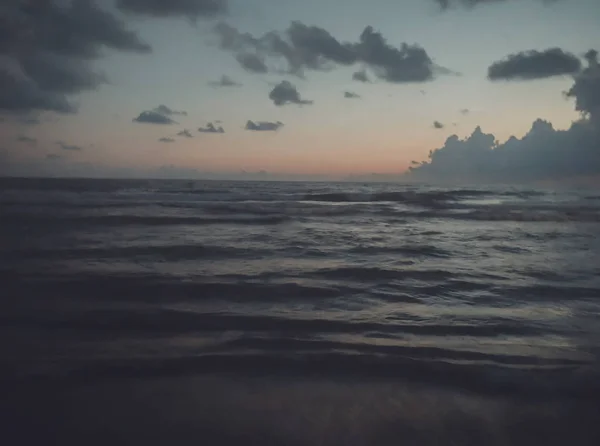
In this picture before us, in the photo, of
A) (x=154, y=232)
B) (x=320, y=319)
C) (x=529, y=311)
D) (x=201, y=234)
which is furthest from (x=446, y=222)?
(x=320, y=319)

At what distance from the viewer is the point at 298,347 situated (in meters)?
5.74

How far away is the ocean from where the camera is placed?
12.9ft

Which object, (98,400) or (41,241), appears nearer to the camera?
(98,400)

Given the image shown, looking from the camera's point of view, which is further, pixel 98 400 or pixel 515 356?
pixel 515 356

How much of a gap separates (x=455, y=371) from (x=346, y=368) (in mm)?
1296

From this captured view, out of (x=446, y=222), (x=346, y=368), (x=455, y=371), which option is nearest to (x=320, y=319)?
(x=346, y=368)

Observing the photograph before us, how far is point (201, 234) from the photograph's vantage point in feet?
59.5

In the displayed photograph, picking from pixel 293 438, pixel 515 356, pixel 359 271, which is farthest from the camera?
pixel 359 271

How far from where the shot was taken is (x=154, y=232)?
1816 centimetres

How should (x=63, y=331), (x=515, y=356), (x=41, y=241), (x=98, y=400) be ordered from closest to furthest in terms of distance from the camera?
(x=98, y=400), (x=515, y=356), (x=63, y=331), (x=41, y=241)

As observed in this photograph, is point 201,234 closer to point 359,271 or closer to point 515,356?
point 359,271

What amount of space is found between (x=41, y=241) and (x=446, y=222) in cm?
2048

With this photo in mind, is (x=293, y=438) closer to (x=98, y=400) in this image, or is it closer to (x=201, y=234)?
(x=98, y=400)

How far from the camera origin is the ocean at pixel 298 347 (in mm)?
3936
